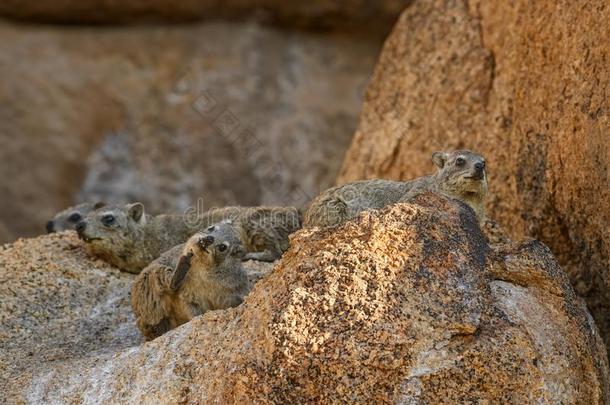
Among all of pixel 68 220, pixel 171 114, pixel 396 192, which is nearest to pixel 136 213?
pixel 68 220

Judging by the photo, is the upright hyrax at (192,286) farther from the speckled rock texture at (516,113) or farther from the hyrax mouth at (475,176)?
the speckled rock texture at (516,113)

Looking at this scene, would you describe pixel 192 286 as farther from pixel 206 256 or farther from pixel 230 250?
pixel 230 250

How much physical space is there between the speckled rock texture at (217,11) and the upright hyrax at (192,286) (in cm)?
1369

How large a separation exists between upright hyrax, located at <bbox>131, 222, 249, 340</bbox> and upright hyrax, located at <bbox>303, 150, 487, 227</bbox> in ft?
2.80

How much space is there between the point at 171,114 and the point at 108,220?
10.7 metres

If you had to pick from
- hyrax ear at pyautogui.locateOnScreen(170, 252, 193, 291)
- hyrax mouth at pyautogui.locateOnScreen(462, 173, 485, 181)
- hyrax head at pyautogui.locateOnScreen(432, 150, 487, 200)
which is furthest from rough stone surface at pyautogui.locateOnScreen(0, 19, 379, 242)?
hyrax ear at pyautogui.locateOnScreen(170, 252, 193, 291)

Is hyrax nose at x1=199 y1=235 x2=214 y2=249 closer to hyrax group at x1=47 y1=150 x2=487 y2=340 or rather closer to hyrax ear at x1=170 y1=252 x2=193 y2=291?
hyrax group at x1=47 y1=150 x2=487 y2=340

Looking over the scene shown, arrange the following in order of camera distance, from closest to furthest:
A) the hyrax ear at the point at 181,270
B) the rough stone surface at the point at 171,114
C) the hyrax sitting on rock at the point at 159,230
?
the hyrax ear at the point at 181,270
the hyrax sitting on rock at the point at 159,230
the rough stone surface at the point at 171,114

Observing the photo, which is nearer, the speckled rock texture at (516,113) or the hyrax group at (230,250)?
the hyrax group at (230,250)

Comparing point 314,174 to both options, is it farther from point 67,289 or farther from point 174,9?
point 67,289

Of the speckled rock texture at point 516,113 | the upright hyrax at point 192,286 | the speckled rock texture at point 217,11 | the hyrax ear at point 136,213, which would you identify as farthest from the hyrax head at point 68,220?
the speckled rock texture at point 217,11

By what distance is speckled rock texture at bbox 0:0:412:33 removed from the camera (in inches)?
938

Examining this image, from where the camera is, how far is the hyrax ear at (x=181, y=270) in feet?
34.4

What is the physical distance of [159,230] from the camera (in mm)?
13180
